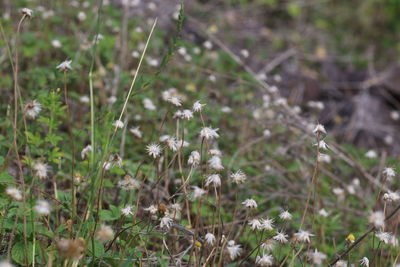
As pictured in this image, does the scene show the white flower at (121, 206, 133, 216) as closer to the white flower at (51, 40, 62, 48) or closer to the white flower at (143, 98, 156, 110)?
the white flower at (143, 98, 156, 110)

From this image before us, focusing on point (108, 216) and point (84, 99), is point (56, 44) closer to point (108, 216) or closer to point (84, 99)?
point (84, 99)

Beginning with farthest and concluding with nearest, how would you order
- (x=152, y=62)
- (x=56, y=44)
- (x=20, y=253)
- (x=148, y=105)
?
1. (x=152, y=62)
2. (x=56, y=44)
3. (x=148, y=105)
4. (x=20, y=253)

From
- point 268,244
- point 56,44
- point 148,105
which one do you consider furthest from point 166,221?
point 56,44

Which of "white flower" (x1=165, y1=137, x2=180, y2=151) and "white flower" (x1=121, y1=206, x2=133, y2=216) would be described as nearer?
"white flower" (x1=121, y1=206, x2=133, y2=216)

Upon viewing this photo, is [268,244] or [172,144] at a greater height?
[172,144]

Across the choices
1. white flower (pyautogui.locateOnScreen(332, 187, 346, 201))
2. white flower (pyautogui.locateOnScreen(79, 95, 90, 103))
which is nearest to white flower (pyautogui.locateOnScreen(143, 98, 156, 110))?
white flower (pyautogui.locateOnScreen(79, 95, 90, 103))

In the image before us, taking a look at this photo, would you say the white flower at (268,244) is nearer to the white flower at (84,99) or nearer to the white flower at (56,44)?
the white flower at (84,99)

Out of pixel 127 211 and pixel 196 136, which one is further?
pixel 196 136

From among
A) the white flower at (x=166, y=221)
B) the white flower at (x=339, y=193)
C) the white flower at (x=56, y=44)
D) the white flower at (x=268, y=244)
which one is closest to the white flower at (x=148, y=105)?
the white flower at (x=56, y=44)
